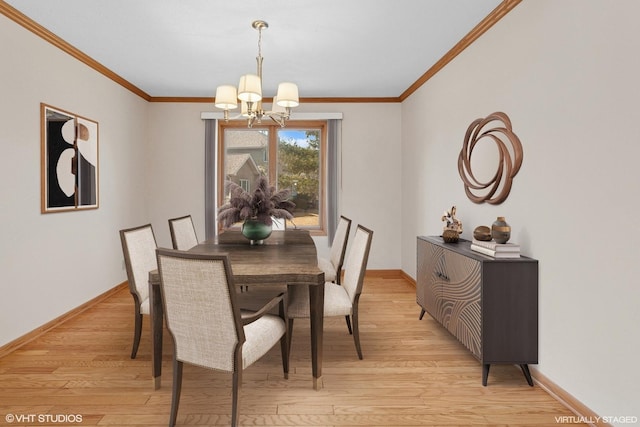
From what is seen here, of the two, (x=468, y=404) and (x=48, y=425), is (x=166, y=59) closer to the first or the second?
(x=48, y=425)

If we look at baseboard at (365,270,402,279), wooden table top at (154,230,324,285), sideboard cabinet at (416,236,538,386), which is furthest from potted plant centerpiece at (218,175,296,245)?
baseboard at (365,270,402,279)

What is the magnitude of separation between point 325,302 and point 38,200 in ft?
8.40

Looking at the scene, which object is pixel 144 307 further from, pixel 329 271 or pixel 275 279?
pixel 329 271

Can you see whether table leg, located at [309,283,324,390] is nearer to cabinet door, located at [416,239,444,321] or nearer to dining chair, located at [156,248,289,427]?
dining chair, located at [156,248,289,427]

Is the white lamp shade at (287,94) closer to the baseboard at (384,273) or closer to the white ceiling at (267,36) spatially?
the white ceiling at (267,36)

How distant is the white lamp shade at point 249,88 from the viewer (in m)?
2.68

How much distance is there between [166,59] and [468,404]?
3.93 m

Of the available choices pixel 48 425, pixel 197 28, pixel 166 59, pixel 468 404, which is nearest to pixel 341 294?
pixel 468 404

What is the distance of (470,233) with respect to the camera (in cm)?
321

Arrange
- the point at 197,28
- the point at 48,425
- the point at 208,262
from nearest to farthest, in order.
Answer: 1. the point at 208,262
2. the point at 48,425
3. the point at 197,28

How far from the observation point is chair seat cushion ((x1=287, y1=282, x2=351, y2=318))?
8.23ft

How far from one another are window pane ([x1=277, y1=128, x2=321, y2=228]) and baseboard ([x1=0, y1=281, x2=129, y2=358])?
2616 mm

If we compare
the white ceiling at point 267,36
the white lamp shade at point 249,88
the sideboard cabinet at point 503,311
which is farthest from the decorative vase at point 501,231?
the white lamp shade at point 249,88

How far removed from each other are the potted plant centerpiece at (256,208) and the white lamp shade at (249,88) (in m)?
0.59
